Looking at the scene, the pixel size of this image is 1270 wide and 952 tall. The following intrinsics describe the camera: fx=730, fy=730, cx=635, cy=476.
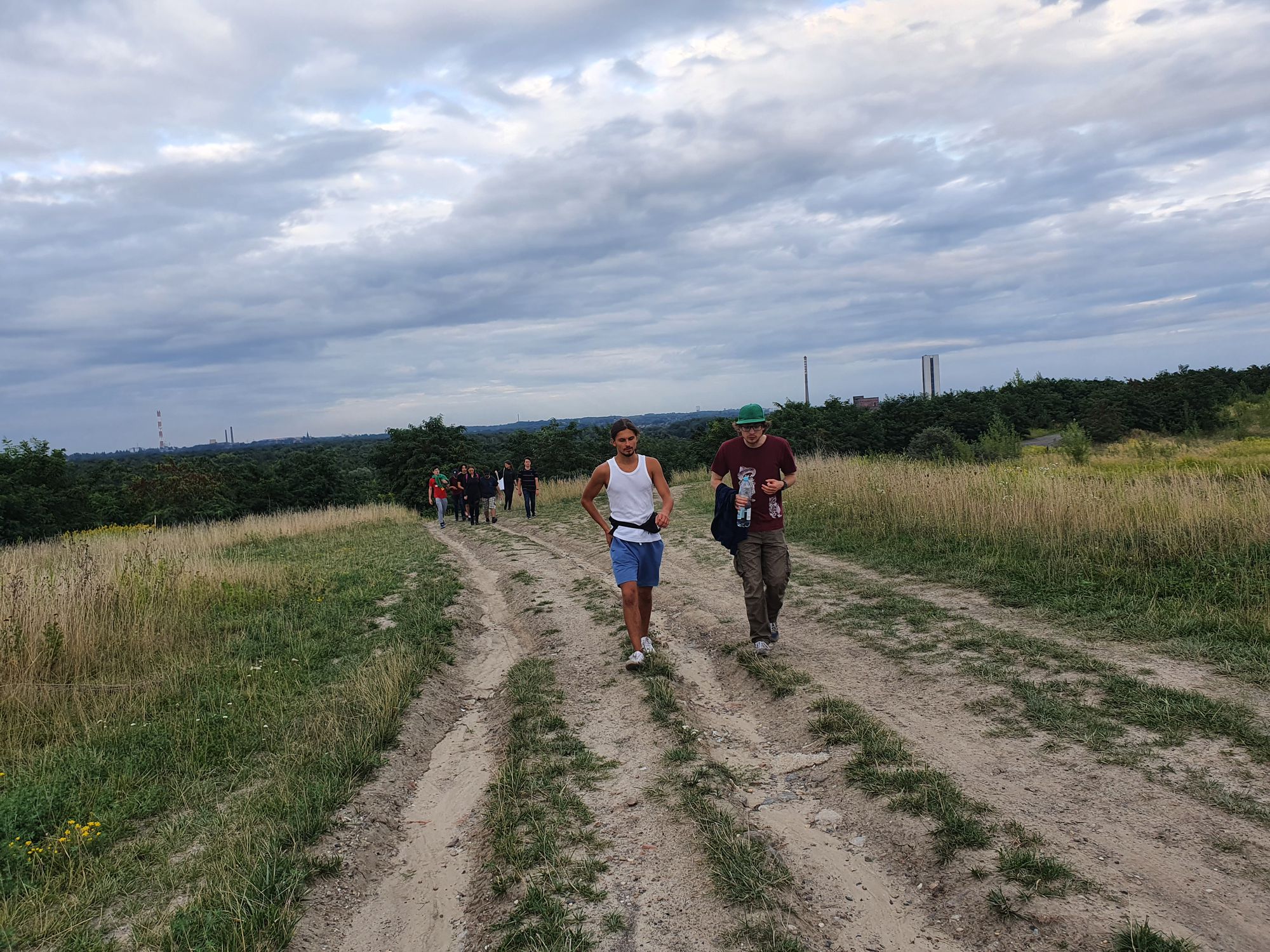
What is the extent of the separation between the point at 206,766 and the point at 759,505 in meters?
4.42

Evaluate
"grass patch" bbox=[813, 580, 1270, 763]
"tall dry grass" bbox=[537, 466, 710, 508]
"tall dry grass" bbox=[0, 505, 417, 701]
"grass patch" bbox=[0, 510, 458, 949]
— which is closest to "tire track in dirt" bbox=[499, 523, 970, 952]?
"grass patch" bbox=[813, 580, 1270, 763]

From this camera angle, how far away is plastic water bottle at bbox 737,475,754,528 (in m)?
6.05

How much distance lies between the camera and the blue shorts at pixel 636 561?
6.03m

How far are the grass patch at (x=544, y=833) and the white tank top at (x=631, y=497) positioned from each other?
151 cm

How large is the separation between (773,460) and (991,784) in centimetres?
307

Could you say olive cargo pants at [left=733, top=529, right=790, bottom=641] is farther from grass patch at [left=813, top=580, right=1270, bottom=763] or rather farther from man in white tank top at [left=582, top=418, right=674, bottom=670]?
grass patch at [left=813, top=580, right=1270, bottom=763]

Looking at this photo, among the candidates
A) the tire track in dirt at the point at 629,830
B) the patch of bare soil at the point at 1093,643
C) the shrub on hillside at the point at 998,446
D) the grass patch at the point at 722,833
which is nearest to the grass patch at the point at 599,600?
the tire track in dirt at the point at 629,830

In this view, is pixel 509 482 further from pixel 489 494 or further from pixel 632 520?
pixel 632 520

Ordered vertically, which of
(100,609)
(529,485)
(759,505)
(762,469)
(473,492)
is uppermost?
(762,469)

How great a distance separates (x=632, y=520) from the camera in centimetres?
602

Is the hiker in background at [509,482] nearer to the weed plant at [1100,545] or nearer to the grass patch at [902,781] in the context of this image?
the weed plant at [1100,545]

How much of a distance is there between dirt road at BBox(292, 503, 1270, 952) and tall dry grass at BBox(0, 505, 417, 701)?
3.33 metres

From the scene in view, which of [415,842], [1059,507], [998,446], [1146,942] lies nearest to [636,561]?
[415,842]

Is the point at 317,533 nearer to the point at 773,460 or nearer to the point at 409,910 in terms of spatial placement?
the point at 773,460
